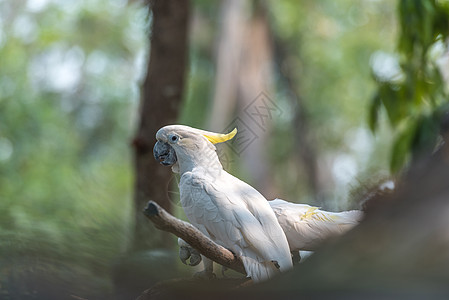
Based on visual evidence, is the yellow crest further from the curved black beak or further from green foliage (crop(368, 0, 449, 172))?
green foliage (crop(368, 0, 449, 172))

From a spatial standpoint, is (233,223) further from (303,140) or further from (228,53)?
(303,140)

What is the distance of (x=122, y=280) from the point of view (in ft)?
3.80

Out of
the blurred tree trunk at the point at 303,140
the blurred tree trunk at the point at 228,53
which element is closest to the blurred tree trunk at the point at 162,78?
the blurred tree trunk at the point at 228,53

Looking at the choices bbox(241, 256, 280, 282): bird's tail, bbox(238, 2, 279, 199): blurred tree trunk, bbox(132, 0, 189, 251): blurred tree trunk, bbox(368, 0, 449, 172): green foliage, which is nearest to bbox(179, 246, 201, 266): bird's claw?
bbox(241, 256, 280, 282): bird's tail

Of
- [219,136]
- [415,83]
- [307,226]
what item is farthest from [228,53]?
[307,226]

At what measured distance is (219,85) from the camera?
6.64 metres

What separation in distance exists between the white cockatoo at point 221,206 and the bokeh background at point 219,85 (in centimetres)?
54

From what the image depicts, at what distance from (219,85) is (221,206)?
562 centimetres

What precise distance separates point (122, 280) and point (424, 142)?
1.39 meters

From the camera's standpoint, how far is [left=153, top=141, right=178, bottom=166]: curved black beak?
1.16 meters

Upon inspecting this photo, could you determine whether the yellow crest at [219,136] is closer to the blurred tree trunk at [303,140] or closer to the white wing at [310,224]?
the white wing at [310,224]

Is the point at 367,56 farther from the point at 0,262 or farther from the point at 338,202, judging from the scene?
the point at 0,262

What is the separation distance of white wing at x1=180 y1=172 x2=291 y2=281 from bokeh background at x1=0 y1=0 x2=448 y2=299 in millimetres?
557

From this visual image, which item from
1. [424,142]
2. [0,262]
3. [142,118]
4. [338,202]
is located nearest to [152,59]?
[142,118]
